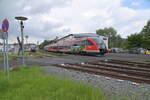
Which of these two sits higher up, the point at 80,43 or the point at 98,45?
the point at 80,43

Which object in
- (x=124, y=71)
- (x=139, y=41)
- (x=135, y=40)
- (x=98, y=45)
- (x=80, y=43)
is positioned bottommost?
(x=124, y=71)

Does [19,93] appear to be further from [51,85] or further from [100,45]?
[100,45]

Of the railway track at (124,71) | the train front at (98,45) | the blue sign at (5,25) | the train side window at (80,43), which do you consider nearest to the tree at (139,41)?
the train front at (98,45)

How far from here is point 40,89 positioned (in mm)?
4297

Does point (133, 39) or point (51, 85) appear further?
point (133, 39)

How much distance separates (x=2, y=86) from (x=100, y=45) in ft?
54.4

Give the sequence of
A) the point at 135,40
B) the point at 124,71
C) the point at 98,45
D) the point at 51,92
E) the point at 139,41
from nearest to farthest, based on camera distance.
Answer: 1. the point at 51,92
2. the point at 124,71
3. the point at 98,45
4. the point at 139,41
5. the point at 135,40

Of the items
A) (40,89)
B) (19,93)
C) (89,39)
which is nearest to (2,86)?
(19,93)

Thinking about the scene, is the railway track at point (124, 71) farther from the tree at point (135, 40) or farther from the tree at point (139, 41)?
the tree at point (135, 40)

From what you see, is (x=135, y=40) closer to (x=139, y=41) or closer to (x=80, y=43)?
(x=139, y=41)

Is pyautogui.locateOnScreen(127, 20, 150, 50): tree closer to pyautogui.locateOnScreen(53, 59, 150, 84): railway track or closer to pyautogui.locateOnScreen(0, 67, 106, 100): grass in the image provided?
pyautogui.locateOnScreen(53, 59, 150, 84): railway track

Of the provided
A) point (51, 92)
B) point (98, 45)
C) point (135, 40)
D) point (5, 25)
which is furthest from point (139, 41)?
point (51, 92)

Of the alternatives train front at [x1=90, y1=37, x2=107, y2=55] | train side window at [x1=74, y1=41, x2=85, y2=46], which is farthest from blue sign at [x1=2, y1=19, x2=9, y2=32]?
train side window at [x1=74, y1=41, x2=85, y2=46]

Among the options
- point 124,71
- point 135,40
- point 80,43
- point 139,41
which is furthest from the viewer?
point 135,40
